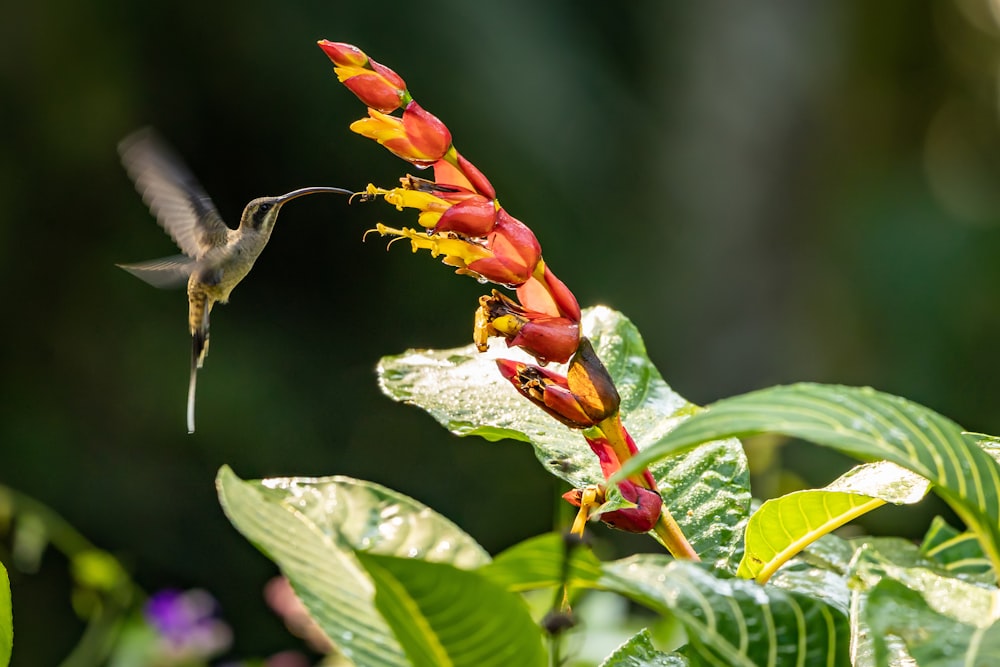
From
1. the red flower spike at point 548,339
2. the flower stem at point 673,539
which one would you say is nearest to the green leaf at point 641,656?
the flower stem at point 673,539

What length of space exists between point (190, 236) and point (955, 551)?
93cm

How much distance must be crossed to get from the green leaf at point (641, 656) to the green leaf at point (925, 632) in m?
0.14

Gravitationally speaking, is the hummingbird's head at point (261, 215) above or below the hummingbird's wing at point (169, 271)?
above

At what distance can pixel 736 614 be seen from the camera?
43 cm

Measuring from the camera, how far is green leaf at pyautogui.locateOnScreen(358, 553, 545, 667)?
0.38 metres

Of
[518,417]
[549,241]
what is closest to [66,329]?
[549,241]

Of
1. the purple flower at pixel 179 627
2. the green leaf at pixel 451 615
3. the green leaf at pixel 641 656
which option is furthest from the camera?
the purple flower at pixel 179 627

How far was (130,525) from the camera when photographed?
12.6 feet

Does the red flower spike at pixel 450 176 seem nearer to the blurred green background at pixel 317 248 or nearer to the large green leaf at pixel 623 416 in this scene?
the large green leaf at pixel 623 416

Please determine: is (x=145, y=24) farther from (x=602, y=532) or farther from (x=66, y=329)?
(x=602, y=532)

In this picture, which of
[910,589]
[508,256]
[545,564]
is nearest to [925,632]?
[910,589]

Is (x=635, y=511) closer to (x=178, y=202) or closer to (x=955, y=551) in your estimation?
(x=955, y=551)

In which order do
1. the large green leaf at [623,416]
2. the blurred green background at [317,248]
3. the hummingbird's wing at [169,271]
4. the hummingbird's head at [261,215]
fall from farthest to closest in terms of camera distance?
the blurred green background at [317,248]
the hummingbird's wing at [169,271]
the hummingbird's head at [261,215]
the large green leaf at [623,416]

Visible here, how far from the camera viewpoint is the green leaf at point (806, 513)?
1.81 feet
